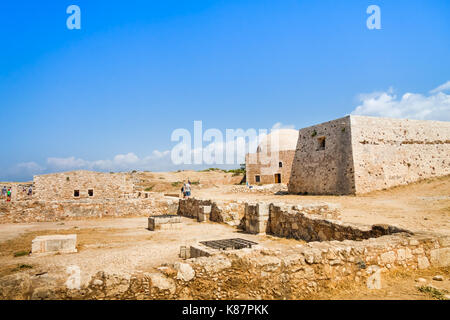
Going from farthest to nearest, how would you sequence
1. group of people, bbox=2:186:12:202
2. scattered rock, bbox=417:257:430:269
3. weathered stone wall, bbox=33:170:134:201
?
weathered stone wall, bbox=33:170:134:201, group of people, bbox=2:186:12:202, scattered rock, bbox=417:257:430:269

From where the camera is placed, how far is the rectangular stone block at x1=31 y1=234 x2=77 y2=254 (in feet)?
23.8

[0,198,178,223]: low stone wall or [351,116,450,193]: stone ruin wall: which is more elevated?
[351,116,450,193]: stone ruin wall

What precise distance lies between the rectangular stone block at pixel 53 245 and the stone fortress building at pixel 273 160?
2413 centimetres

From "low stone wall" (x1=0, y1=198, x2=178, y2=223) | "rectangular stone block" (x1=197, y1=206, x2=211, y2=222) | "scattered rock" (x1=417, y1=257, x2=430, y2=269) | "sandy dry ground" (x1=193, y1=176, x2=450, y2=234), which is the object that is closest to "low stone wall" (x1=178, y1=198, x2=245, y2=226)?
"rectangular stone block" (x1=197, y1=206, x2=211, y2=222)

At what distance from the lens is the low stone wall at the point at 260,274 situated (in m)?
2.80

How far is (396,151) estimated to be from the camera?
19.5 metres

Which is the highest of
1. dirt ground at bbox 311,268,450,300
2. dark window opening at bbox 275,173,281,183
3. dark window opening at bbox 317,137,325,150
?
dark window opening at bbox 317,137,325,150

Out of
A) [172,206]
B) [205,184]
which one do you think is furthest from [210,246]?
[205,184]

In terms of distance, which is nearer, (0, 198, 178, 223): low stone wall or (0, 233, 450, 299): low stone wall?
(0, 233, 450, 299): low stone wall

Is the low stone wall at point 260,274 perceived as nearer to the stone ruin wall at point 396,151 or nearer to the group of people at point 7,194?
the stone ruin wall at point 396,151

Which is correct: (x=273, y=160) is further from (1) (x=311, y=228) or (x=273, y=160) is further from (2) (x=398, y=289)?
(2) (x=398, y=289)

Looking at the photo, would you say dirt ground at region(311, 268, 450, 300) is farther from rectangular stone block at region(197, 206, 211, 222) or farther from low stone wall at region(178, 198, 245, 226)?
rectangular stone block at region(197, 206, 211, 222)
